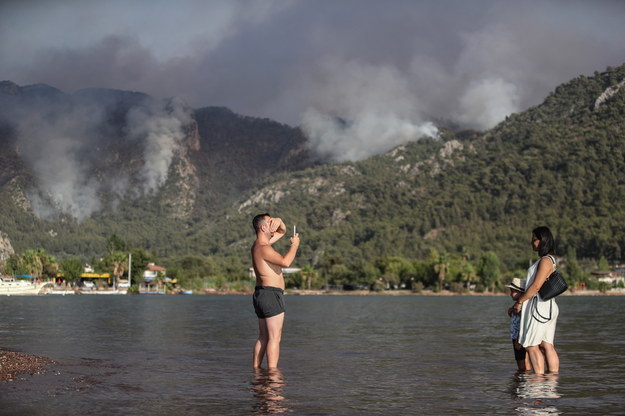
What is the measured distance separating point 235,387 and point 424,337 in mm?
17658

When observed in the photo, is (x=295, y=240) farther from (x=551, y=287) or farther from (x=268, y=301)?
(x=551, y=287)

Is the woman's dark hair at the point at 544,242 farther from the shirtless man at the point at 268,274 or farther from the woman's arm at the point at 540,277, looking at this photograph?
the shirtless man at the point at 268,274

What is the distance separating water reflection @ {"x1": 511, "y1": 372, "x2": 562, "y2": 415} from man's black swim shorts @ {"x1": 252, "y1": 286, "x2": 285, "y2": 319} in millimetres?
4762

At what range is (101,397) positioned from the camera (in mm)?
13453

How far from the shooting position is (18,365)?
1734 centimetres

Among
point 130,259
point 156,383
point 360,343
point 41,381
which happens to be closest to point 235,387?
point 156,383

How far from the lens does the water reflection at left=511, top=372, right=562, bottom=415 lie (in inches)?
483

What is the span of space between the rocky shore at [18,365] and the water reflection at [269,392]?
15.8ft

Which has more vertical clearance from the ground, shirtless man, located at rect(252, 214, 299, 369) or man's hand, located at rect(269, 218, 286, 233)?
man's hand, located at rect(269, 218, 286, 233)

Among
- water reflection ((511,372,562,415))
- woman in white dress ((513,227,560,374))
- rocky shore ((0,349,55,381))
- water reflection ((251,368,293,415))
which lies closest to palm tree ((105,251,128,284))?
rocky shore ((0,349,55,381))

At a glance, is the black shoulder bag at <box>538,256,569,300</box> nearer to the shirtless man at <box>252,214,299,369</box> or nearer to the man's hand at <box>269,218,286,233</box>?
the shirtless man at <box>252,214,299,369</box>

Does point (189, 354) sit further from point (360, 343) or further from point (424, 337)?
point (424, 337)

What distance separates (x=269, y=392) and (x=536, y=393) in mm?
4791

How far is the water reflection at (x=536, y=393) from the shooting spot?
12269 mm
